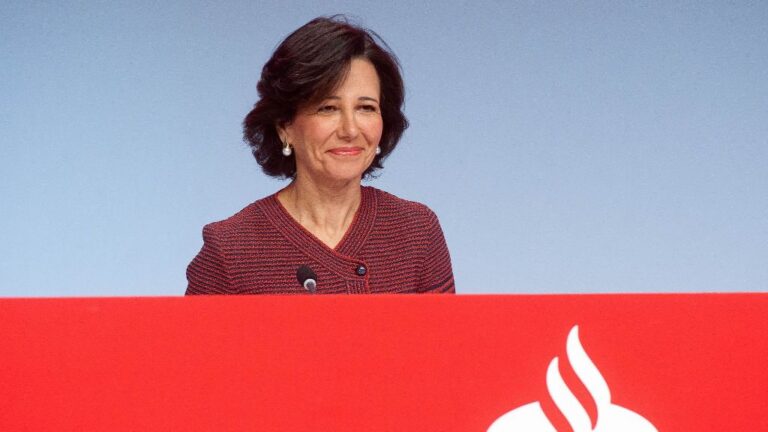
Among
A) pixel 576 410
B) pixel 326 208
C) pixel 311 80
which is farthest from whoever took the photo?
pixel 326 208

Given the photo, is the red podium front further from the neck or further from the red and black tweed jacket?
the neck

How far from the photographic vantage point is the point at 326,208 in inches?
62.6

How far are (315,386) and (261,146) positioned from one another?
94cm

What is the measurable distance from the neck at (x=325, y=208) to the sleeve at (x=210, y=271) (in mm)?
164

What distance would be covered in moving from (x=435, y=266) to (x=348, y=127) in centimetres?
33

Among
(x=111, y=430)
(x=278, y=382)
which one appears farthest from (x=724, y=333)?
(x=111, y=430)

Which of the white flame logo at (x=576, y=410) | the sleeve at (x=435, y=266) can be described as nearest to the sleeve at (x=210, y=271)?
the sleeve at (x=435, y=266)

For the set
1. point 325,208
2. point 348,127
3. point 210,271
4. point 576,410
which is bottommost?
point 576,410

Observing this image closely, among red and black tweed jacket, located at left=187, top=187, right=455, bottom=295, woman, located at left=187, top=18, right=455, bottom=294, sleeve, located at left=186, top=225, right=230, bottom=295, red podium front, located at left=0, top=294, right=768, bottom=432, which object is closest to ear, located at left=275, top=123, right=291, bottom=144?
woman, located at left=187, top=18, right=455, bottom=294

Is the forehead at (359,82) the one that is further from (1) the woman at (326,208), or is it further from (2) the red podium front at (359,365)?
(2) the red podium front at (359,365)

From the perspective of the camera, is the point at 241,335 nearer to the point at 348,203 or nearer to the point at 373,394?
the point at 373,394

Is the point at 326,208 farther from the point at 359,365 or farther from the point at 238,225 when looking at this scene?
the point at 359,365

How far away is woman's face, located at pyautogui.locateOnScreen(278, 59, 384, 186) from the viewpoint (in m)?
1.50

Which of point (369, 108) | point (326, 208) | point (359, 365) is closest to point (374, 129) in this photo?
point (369, 108)
